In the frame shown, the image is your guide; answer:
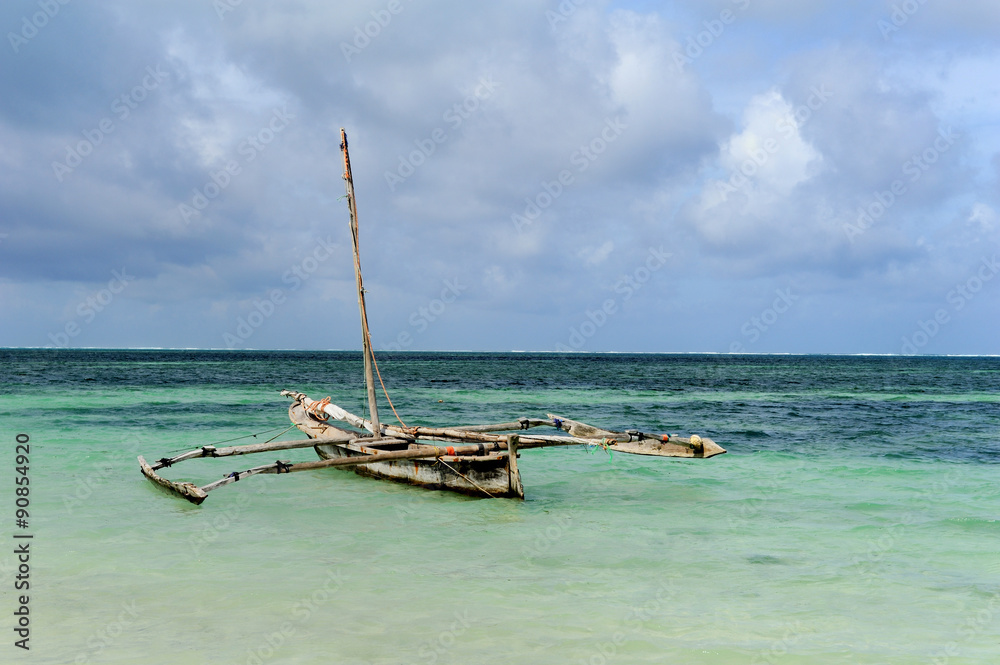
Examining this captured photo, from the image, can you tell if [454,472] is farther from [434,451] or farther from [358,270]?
[358,270]

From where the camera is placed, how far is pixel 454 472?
11.3 meters

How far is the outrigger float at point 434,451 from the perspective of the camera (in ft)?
35.0

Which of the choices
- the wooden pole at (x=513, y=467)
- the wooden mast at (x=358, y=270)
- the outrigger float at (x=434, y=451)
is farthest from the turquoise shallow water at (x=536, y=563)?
the wooden mast at (x=358, y=270)

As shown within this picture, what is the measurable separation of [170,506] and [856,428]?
2054 cm

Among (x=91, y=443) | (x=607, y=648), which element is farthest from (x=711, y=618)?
(x=91, y=443)

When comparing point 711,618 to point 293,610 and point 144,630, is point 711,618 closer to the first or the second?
point 293,610

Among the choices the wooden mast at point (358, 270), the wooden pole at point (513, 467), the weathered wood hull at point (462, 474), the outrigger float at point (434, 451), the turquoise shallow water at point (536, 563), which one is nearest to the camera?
the turquoise shallow water at point (536, 563)

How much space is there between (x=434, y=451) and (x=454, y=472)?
0.54 metres

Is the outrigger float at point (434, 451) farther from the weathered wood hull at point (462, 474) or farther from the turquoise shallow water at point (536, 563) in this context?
the turquoise shallow water at point (536, 563)

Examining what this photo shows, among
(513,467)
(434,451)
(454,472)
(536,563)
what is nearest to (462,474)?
(454,472)

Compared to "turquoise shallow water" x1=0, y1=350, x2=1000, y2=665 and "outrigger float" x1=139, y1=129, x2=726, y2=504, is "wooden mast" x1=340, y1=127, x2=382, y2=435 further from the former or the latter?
"turquoise shallow water" x1=0, y1=350, x2=1000, y2=665

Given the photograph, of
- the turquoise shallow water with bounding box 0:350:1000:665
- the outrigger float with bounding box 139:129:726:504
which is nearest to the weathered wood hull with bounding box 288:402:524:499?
the outrigger float with bounding box 139:129:726:504

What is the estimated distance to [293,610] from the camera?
6.46 metres

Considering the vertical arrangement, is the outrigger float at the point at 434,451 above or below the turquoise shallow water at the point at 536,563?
above
